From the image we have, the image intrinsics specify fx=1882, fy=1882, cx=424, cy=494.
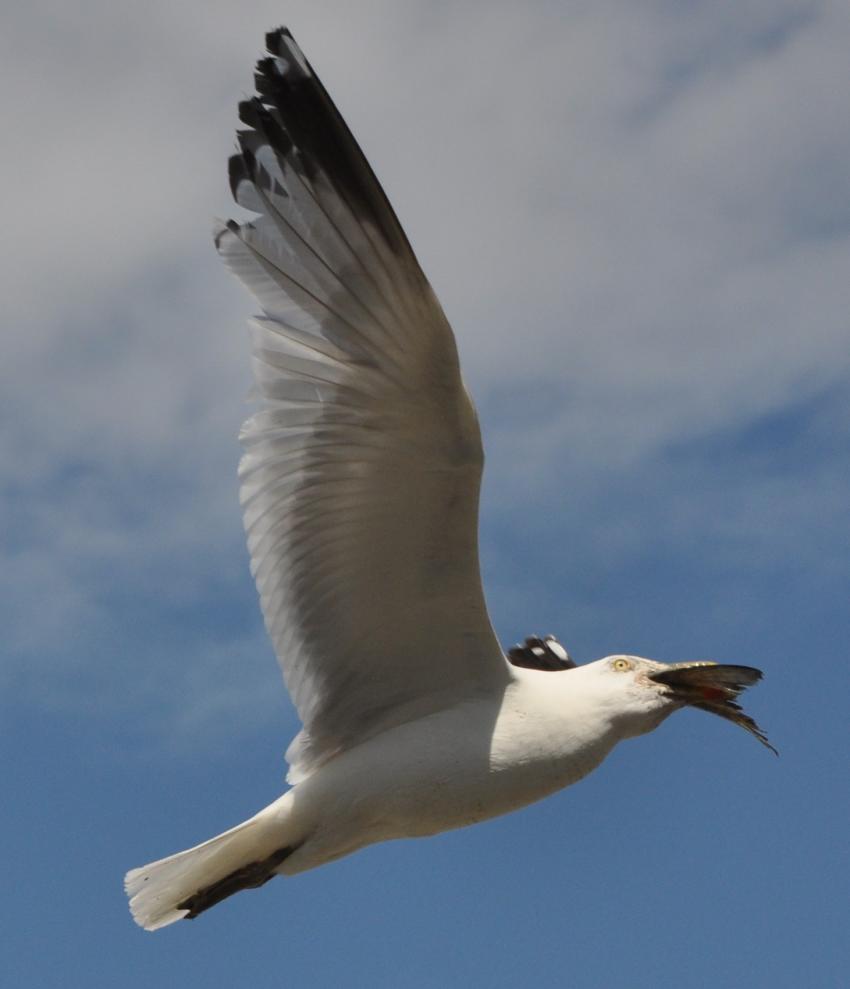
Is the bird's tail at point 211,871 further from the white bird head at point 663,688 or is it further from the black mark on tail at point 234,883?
the white bird head at point 663,688

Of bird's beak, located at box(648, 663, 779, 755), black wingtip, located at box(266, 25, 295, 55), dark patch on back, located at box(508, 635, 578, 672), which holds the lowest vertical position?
bird's beak, located at box(648, 663, 779, 755)

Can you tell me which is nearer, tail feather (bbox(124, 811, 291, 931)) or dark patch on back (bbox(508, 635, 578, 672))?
tail feather (bbox(124, 811, 291, 931))

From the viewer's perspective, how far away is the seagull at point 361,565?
823 centimetres

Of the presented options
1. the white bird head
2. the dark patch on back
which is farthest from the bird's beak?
the dark patch on back

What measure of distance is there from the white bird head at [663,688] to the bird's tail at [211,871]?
166 cm

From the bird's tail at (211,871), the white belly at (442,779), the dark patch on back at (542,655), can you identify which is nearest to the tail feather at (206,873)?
the bird's tail at (211,871)

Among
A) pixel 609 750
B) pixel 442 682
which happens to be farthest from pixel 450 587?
pixel 609 750

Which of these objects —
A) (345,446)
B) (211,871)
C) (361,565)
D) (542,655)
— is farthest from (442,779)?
(542,655)

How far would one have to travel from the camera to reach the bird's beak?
932 centimetres

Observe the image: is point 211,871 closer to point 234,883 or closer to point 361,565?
point 234,883

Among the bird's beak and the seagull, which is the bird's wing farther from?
the bird's beak

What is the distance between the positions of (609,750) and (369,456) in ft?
6.26

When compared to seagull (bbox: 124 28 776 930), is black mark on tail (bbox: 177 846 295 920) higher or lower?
lower

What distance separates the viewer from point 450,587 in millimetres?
8805
